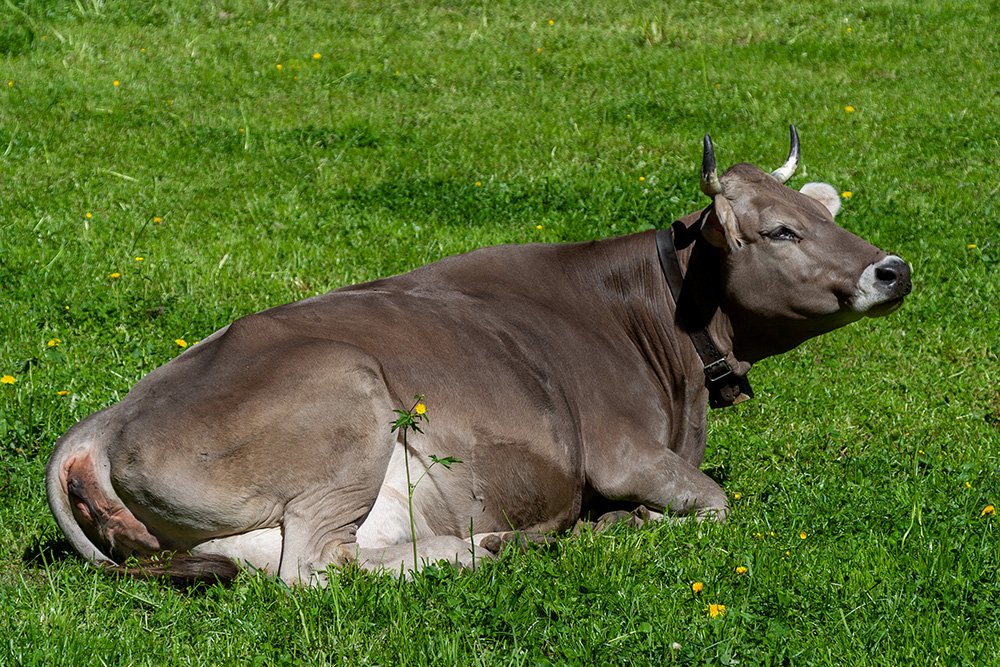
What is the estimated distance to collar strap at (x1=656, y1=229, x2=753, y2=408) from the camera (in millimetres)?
5781

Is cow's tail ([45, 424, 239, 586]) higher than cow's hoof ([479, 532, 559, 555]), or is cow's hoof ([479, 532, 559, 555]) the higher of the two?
cow's tail ([45, 424, 239, 586])

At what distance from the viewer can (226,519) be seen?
169 inches

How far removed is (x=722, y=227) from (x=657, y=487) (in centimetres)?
132

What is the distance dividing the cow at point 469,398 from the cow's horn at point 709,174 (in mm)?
16

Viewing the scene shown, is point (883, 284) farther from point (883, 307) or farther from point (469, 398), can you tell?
point (469, 398)

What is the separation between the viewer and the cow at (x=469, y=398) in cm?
432

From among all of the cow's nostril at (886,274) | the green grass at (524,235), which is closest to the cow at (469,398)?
the cow's nostril at (886,274)

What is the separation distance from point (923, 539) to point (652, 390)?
1510 millimetres

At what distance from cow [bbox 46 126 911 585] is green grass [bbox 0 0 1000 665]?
12.1 inches

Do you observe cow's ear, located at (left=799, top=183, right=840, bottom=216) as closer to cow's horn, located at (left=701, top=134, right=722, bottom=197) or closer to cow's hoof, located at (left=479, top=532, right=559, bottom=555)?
cow's horn, located at (left=701, top=134, right=722, bottom=197)

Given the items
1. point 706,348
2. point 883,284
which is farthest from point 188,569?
point 883,284

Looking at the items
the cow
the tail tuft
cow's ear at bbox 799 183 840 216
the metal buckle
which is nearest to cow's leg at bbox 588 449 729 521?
the cow

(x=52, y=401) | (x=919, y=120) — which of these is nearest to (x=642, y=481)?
(x=52, y=401)

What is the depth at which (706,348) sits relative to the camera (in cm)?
579
